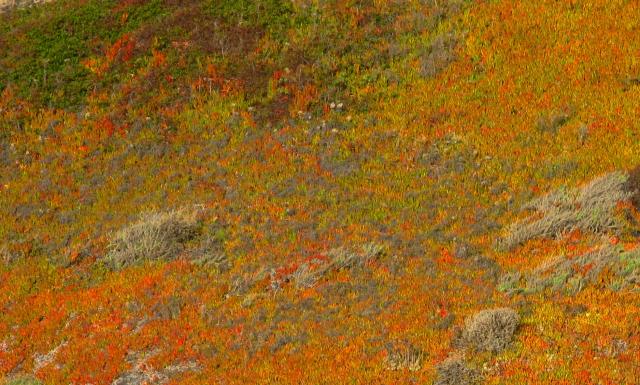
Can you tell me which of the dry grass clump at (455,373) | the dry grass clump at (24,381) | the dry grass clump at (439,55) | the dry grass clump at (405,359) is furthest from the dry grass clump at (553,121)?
the dry grass clump at (24,381)

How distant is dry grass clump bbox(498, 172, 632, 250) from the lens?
13867mm

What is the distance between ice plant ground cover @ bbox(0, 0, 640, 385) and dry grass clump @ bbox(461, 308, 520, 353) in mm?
45

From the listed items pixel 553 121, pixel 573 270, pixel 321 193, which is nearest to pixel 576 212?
pixel 573 270

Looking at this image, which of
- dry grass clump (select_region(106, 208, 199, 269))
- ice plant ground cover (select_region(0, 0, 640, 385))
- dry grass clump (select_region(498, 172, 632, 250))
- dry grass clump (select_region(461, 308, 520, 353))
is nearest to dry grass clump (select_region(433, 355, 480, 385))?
ice plant ground cover (select_region(0, 0, 640, 385))

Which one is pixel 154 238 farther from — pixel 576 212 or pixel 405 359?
pixel 576 212

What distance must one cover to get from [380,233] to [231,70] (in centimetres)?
1135

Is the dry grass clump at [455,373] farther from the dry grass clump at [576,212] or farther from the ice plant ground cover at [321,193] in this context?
the dry grass clump at [576,212]

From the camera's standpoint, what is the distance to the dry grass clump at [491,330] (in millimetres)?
10031

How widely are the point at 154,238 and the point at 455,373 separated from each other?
9.01 metres

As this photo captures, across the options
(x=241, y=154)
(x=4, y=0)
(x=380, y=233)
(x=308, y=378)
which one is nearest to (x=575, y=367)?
(x=308, y=378)

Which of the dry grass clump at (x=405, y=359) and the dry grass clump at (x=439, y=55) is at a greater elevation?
the dry grass clump at (x=439, y=55)

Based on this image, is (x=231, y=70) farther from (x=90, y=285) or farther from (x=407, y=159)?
(x=90, y=285)

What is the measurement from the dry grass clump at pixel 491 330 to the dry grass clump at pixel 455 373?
1.84 feet

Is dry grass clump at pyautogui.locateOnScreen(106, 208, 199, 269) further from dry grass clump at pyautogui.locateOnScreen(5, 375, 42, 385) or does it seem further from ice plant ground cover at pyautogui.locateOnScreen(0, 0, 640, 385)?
dry grass clump at pyautogui.locateOnScreen(5, 375, 42, 385)
